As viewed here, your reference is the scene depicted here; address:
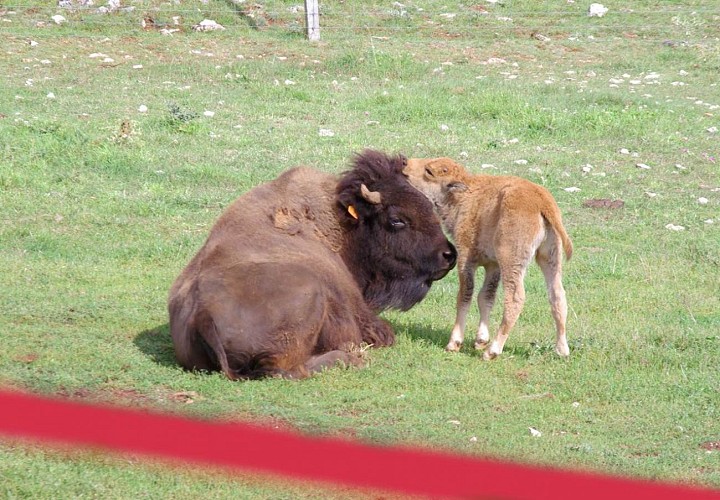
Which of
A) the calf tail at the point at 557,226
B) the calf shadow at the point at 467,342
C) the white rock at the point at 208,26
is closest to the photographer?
the calf tail at the point at 557,226

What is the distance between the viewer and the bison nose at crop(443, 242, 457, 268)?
8430mm

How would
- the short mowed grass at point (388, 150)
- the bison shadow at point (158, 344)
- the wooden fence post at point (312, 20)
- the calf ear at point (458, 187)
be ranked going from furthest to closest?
the wooden fence post at point (312, 20) → the calf ear at point (458, 187) → the bison shadow at point (158, 344) → the short mowed grass at point (388, 150)

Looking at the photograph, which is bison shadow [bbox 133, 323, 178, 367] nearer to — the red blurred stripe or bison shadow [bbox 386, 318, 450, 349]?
bison shadow [bbox 386, 318, 450, 349]

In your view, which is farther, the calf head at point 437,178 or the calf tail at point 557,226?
the calf head at point 437,178

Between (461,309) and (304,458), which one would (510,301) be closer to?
(461,309)

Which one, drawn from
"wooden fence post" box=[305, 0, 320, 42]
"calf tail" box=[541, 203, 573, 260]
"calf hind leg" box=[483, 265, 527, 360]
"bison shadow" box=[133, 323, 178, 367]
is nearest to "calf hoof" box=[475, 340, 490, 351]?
"calf hind leg" box=[483, 265, 527, 360]

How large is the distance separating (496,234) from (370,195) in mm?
1048

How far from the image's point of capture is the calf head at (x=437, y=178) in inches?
330

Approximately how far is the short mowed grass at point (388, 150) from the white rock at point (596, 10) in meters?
0.19

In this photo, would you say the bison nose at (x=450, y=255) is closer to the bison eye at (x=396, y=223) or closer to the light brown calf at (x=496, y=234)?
the light brown calf at (x=496, y=234)

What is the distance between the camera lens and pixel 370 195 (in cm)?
827

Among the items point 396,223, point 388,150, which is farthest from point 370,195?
point 388,150

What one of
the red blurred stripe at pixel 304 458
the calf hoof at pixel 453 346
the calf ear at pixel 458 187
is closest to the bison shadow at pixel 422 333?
the calf hoof at pixel 453 346

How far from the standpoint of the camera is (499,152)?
551 inches
